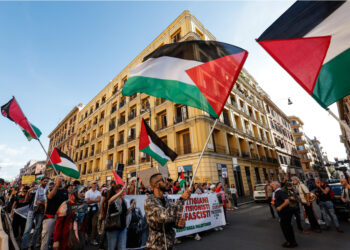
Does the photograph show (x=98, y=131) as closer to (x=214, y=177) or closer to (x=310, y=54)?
(x=214, y=177)

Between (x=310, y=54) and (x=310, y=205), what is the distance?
17.5ft

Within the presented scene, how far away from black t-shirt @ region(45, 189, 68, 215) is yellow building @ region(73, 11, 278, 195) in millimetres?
7812

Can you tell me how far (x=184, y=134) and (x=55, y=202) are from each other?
45.3ft

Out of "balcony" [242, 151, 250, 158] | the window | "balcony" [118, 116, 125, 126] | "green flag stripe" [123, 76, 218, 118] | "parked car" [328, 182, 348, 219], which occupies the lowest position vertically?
"parked car" [328, 182, 348, 219]

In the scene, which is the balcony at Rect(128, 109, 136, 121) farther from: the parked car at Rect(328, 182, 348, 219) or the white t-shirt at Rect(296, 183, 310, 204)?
the parked car at Rect(328, 182, 348, 219)

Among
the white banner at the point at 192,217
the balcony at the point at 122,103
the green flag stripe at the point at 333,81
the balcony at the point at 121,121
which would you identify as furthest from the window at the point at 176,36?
the green flag stripe at the point at 333,81

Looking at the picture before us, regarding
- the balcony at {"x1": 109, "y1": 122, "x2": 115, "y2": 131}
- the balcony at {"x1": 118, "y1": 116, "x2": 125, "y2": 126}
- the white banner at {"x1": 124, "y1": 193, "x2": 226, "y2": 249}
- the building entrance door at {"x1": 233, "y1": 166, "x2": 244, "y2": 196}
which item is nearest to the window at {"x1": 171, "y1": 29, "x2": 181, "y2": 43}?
the balcony at {"x1": 118, "y1": 116, "x2": 125, "y2": 126}

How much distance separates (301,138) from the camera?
53.8m

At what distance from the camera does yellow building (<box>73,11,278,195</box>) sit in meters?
16.0

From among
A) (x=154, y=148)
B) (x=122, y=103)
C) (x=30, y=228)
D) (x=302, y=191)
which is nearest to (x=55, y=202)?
Answer: (x=30, y=228)

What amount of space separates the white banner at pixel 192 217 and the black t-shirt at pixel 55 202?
4.94 ft

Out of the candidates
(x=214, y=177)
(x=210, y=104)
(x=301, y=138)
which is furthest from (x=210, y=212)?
(x=301, y=138)

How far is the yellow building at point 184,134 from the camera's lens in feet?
52.5

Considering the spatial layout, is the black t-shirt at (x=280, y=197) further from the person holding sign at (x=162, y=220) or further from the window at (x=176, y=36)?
the window at (x=176, y=36)
